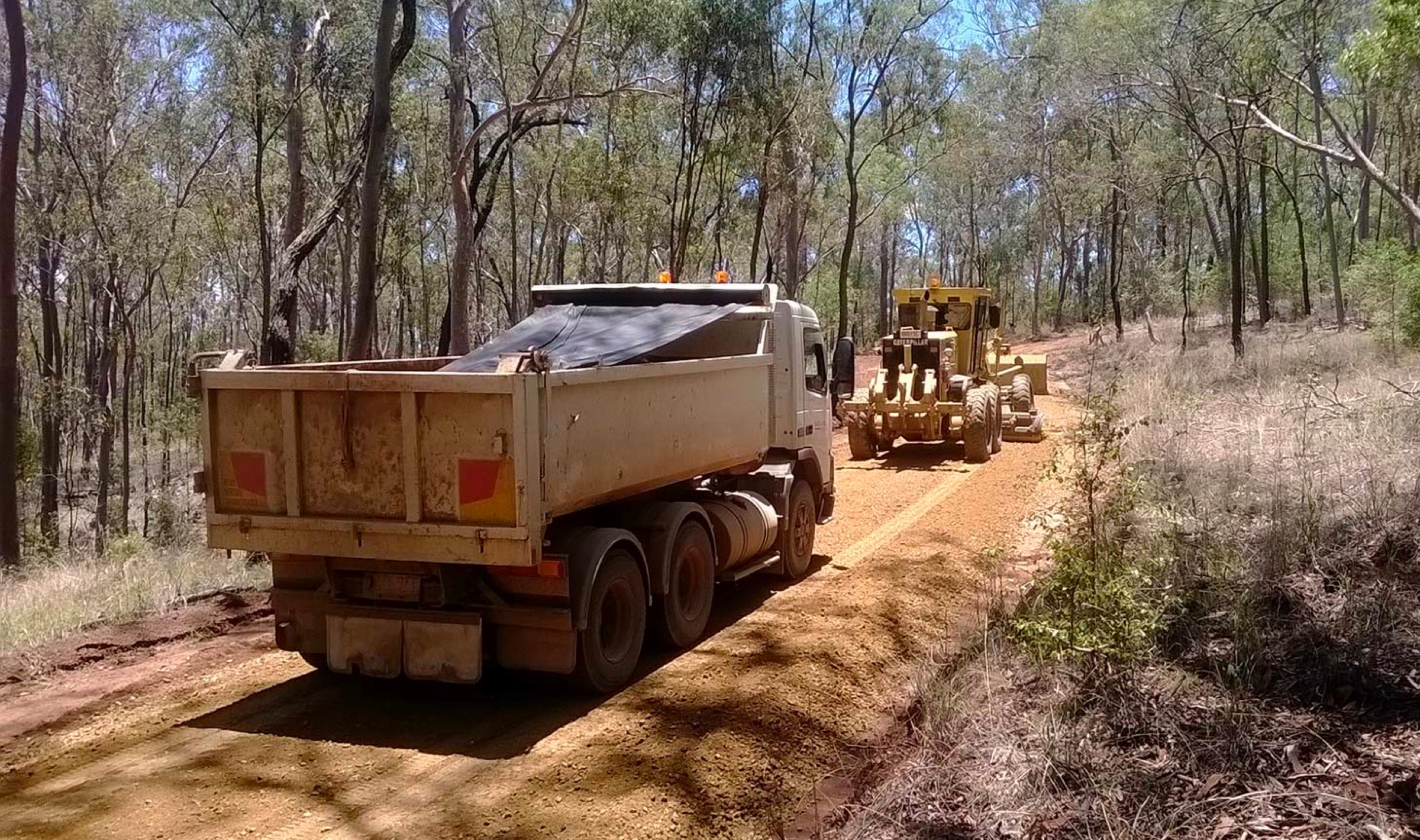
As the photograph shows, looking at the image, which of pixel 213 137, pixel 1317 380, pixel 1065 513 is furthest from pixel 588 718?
pixel 213 137

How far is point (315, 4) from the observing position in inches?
807

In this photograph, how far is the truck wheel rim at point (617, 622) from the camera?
7.00 meters

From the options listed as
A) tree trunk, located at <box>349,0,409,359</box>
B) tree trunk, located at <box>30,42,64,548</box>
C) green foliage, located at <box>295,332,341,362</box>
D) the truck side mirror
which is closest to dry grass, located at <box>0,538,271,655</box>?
tree trunk, located at <box>349,0,409,359</box>

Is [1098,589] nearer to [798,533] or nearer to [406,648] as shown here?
[406,648]

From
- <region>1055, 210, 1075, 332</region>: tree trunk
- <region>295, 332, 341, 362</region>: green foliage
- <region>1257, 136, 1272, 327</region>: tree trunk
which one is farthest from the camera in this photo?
<region>1055, 210, 1075, 332</region>: tree trunk

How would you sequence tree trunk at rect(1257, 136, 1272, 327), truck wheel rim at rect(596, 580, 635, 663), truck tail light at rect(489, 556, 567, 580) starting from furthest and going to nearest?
tree trunk at rect(1257, 136, 1272, 327), truck wheel rim at rect(596, 580, 635, 663), truck tail light at rect(489, 556, 567, 580)

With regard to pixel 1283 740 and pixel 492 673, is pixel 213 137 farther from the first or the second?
pixel 1283 740

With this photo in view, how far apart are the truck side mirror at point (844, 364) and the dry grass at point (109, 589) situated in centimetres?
578

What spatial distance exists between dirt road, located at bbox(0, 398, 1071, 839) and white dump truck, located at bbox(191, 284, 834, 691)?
1.22 ft

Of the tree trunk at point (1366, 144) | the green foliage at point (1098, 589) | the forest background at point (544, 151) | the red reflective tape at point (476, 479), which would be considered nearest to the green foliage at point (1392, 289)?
the forest background at point (544, 151)

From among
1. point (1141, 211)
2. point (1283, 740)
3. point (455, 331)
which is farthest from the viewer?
point (1141, 211)

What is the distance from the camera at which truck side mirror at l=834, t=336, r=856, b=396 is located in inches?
414

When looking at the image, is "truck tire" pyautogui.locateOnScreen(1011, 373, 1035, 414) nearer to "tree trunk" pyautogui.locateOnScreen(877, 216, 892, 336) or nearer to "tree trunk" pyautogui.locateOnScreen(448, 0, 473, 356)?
"tree trunk" pyautogui.locateOnScreen(448, 0, 473, 356)

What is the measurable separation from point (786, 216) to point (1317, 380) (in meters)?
22.5
